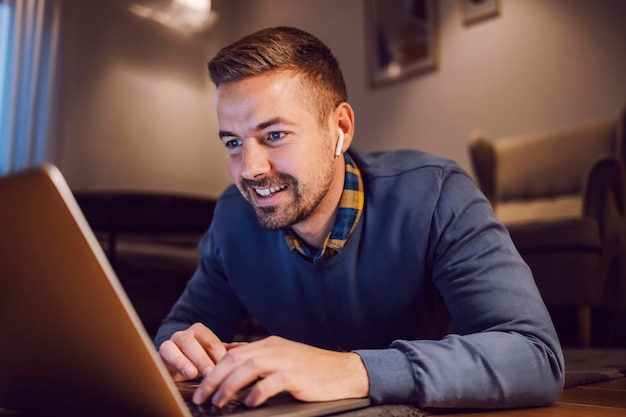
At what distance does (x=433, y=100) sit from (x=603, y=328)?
6.20 ft

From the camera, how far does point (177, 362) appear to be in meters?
0.78

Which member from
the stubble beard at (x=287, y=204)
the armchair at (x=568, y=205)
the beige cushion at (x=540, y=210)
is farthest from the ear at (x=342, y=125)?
the beige cushion at (x=540, y=210)

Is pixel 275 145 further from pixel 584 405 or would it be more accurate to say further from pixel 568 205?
pixel 568 205

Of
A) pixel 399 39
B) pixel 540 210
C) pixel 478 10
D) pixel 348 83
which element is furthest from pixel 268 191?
pixel 348 83

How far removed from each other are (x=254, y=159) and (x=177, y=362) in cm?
37

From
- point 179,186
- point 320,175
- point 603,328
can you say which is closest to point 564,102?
point 603,328

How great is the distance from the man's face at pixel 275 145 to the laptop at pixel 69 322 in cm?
46

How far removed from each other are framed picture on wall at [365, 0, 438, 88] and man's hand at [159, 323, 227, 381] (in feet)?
11.2

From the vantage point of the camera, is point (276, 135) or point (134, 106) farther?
point (134, 106)

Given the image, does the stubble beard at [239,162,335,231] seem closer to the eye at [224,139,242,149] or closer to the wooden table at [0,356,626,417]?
the eye at [224,139,242,149]

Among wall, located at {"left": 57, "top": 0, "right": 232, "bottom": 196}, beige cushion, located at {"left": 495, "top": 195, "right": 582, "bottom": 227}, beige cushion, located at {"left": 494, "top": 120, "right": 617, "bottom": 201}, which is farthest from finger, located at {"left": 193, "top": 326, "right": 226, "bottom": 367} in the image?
wall, located at {"left": 57, "top": 0, "right": 232, "bottom": 196}

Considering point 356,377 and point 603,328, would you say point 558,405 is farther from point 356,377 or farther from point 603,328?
point 603,328

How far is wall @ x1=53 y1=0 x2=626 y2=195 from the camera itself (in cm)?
337

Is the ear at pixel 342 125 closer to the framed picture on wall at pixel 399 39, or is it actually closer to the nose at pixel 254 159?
the nose at pixel 254 159
